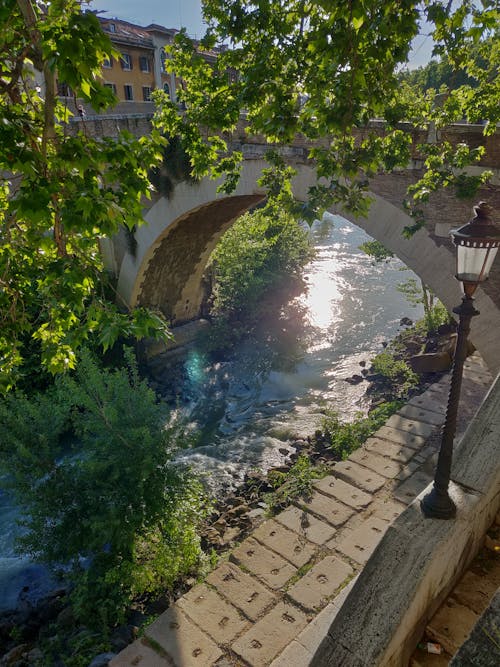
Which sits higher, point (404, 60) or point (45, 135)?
point (404, 60)

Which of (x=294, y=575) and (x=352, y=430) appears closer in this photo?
(x=294, y=575)

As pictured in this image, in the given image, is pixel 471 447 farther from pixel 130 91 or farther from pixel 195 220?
pixel 130 91

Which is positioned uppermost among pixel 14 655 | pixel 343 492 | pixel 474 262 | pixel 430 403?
pixel 474 262

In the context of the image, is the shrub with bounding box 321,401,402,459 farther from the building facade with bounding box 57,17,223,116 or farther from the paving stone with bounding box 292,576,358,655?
the building facade with bounding box 57,17,223,116

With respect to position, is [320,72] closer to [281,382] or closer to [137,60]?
[281,382]

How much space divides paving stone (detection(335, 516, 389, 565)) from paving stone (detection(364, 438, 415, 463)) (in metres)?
1.02

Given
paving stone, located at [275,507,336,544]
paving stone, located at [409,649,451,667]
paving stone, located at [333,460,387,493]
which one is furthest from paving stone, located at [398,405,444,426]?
paving stone, located at [409,649,451,667]

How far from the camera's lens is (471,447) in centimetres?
255

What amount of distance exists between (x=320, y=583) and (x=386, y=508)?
1.07 meters

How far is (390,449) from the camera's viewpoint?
202 inches

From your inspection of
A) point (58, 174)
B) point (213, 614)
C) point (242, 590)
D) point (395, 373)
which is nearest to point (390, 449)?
point (242, 590)

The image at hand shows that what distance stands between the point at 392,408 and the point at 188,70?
5.37 m

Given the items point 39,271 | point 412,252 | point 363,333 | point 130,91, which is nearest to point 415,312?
point 363,333

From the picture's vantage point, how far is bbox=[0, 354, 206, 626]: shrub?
3840 mm
